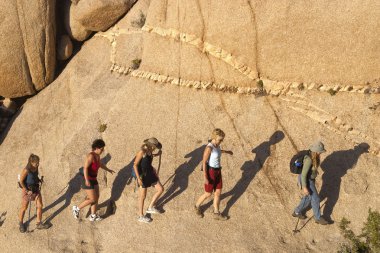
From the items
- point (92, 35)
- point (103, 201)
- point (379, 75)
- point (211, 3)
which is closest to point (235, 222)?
point (103, 201)

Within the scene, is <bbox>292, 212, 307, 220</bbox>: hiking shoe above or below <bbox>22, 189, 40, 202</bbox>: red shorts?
below

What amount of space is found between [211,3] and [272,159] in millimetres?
5528

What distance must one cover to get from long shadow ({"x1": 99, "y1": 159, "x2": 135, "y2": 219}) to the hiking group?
0.47 metres

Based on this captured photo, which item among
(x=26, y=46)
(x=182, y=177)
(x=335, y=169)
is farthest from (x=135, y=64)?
(x=335, y=169)

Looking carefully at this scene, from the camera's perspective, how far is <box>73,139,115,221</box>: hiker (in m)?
10.9

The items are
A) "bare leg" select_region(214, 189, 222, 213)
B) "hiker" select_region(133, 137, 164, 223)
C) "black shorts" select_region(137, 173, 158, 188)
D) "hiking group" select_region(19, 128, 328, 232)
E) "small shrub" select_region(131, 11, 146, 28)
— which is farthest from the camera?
"small shrub" select_region(131, 11, 146, 28)

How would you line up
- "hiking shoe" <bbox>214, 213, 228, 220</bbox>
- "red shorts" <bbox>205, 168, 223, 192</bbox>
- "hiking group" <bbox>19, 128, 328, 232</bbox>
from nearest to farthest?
"hiking group" <bbox>19, 128, 328, 232</bbox> → "red shorts" <bbox>205, 168, 223, 192</bbox> → "hiking shoe" <bbox>214, 213, 228, 220</bbox>

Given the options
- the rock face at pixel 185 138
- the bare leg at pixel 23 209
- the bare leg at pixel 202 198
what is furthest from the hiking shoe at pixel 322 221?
the bare leg at pixel 23 209

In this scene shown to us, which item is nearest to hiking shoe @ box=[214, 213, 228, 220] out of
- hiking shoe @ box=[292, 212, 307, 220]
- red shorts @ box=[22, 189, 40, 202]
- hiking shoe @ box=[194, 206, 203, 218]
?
hiking shoe @ box=[194, 206, 203, 218]

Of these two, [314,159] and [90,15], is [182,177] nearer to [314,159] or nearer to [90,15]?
[314,159]

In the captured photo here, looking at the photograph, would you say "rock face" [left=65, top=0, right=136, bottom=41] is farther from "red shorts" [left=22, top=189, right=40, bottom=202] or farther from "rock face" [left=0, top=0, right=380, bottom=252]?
"red shorts" [left=22, top=189, right=40, bottom=202]

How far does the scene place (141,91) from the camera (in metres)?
15.1

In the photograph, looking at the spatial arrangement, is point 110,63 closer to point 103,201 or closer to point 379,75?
point 103,201

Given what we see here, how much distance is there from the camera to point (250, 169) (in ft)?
41.3
